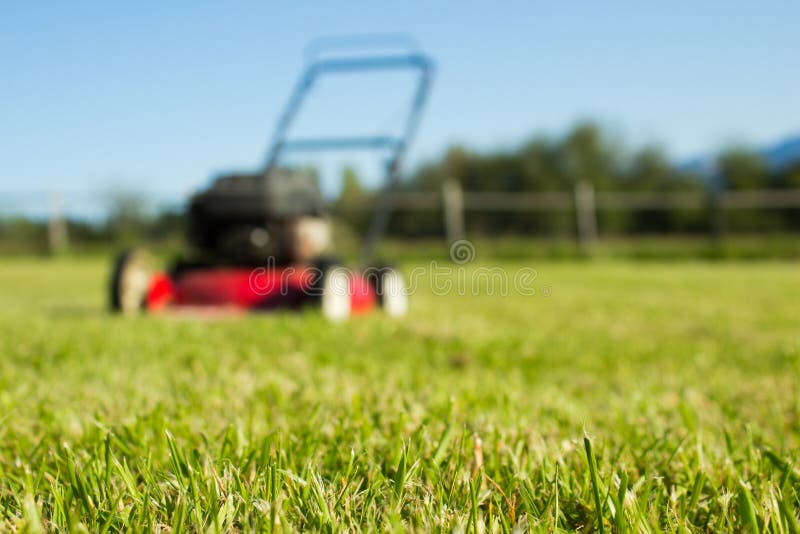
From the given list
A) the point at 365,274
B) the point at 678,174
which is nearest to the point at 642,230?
the point at 678,174

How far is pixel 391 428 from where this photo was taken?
1.24 m

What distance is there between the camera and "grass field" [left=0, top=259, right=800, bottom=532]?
2.73ft

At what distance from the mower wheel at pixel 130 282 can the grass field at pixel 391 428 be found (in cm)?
51

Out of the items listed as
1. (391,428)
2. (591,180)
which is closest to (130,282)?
(391,428)

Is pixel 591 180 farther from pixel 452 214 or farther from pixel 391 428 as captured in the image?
pixel 391 428

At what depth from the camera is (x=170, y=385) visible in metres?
1.71

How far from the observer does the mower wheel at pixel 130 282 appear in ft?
11.5

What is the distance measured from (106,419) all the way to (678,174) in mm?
28989

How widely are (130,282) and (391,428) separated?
8.75 feet

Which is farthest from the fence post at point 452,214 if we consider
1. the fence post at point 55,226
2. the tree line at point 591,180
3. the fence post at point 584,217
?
the fence post at point 55,226

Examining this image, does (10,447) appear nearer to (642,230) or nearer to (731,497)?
(731,497)

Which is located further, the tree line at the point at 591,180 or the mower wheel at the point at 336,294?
the tree line at the point at 591,180

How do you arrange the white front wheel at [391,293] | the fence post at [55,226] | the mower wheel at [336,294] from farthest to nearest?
the fence post at [55,226] → the white front wheel at [391,293] → the mower wheel at [336,294]

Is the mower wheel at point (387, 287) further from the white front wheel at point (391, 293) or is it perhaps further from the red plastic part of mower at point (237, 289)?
the red plastic part of mower at point (237, 289)
